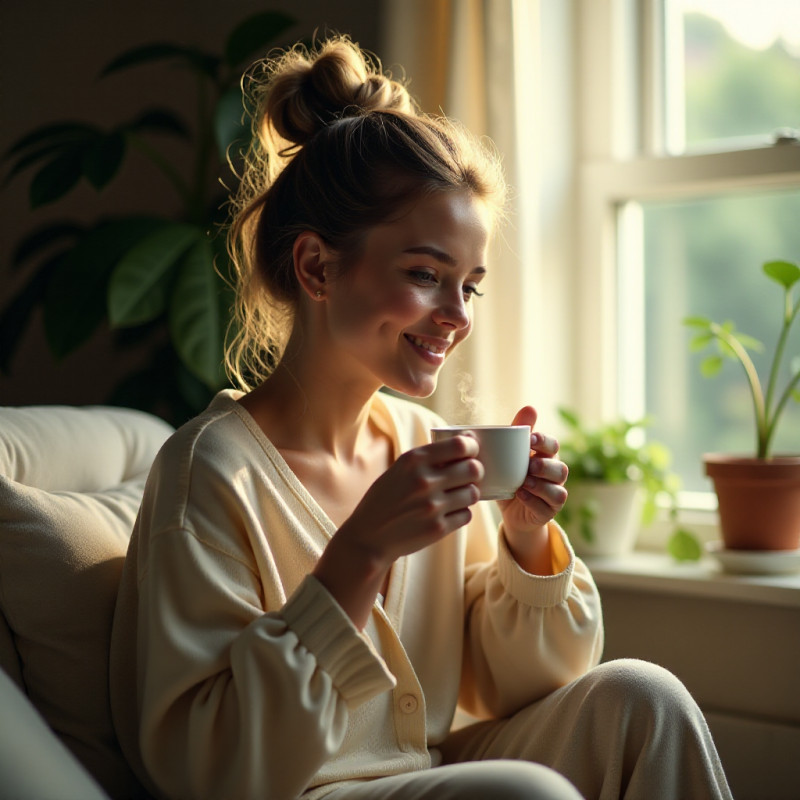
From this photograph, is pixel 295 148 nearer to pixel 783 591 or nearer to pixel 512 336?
pixel 512 336

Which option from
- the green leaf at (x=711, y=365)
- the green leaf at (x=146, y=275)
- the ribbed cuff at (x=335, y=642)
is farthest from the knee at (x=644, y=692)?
the green leaf at (x=146, y=275)

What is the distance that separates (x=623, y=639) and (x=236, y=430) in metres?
0.98

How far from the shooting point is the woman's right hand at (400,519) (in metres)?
1.00

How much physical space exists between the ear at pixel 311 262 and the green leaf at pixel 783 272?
2.73ft

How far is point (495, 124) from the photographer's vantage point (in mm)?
1794

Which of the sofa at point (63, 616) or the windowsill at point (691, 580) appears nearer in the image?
the sofa at point (63, 616)

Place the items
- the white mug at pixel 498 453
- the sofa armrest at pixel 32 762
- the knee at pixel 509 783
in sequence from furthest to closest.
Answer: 1. the white mug at pixel 498 453
2. the knee at pixel 509 783
3. the sofa armrest at pixel 32 762

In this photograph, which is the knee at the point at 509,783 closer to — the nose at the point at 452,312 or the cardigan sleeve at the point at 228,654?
the cardigan sleeve at the point at 228,654

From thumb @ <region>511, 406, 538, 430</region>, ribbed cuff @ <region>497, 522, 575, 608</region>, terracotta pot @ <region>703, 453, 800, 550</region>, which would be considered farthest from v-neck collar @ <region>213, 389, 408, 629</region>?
terracotta pot @ <region>703, 453, 800, 550</region>

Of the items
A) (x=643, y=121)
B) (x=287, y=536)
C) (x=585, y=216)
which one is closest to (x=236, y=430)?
(x=287, y=536)

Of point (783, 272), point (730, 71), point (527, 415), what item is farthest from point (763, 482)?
point (730, 71)

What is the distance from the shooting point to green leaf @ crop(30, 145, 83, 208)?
204 centimetres

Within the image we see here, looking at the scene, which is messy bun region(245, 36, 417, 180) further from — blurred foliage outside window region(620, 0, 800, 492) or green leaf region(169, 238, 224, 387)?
blurred foliage outside window region(620, 0, 800, 492)

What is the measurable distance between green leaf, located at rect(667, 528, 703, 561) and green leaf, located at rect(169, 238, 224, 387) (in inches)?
36.9
